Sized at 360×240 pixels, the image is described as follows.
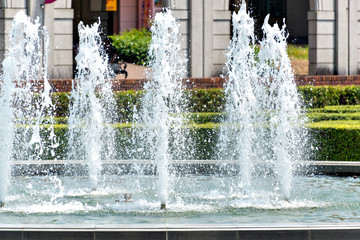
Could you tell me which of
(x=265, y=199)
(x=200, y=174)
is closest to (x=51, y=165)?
(x=200, y=174)

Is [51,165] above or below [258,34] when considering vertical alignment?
below

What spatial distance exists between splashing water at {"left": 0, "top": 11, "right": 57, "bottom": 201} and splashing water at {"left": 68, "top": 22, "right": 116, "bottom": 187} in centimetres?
55

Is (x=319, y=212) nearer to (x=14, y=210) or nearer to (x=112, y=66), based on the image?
(x=14, y=210)

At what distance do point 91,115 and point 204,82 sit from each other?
6485 mm

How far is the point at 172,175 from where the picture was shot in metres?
13.8

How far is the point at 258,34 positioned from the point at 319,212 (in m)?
19.2

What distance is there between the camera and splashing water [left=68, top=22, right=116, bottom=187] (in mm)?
13422

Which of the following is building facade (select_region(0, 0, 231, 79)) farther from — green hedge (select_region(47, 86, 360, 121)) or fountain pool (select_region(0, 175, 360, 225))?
fountain pool (select_region(0, 175, 360, 225))

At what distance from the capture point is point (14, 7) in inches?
770

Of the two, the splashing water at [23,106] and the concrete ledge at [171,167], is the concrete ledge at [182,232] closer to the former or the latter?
the splashing water at [23,106]

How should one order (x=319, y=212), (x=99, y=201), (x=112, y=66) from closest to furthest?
(x=319, y=212) → (x=99, y=201) → (x=112, y=66)

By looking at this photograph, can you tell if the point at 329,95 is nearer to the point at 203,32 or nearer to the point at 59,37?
the point at 203,32

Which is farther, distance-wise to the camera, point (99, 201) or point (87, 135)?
point (87, 135)

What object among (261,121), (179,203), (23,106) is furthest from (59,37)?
(179,203)
